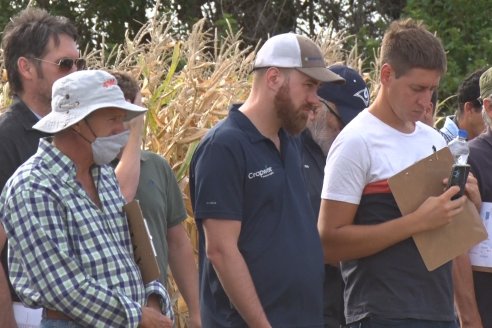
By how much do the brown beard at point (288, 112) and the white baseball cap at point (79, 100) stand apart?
2.21 ft

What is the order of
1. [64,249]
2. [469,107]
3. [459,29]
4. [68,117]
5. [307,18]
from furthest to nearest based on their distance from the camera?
1. [307,18]
2. [459,29]
3. [469,107]
4. [68,117]
5. [64,249]

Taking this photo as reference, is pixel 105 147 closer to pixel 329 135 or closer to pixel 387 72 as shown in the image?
pixel 387 72

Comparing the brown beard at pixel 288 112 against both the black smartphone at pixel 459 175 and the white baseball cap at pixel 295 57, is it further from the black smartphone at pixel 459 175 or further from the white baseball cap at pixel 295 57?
the black smartphone at pixel 459 175

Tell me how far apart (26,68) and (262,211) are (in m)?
1.17

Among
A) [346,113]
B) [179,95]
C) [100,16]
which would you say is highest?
[346,113]

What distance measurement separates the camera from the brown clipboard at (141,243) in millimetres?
4172

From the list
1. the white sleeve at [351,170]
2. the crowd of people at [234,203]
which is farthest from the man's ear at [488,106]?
the white sleeve at [351,170]

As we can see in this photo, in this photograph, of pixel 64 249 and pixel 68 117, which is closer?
pixel 64 249

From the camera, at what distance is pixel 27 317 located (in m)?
4.43

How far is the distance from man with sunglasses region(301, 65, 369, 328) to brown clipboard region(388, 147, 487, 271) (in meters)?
0.66

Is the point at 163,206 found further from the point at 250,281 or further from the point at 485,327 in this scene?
the point at 485,327

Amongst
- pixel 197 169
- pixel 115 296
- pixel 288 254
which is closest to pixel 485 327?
pixel 288 254

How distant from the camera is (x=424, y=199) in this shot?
15.6 feet

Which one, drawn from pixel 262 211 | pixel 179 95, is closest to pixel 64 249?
pixel 262 211
